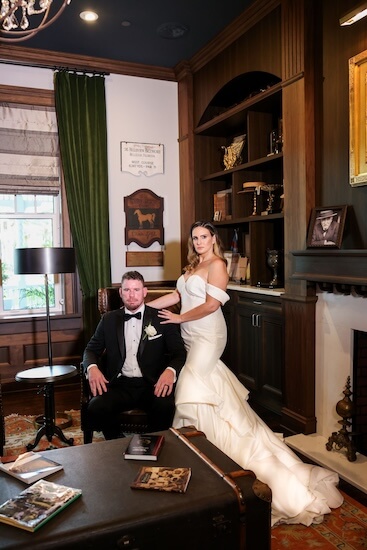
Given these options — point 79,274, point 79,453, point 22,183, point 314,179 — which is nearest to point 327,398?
point 314,179

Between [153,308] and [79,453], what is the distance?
126cm

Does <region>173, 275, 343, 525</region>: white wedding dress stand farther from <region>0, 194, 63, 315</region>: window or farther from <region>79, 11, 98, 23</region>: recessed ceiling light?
<region>79, 11, 98, 23</region>: recessed ceiling light

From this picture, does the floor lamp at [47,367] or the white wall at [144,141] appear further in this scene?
the white wall at [144,141]

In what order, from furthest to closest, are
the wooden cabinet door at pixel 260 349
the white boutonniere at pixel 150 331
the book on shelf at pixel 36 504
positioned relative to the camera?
the wooden cabinet door at pixel 260 349 → the white boutonniere at pixel 150 331 → the book on shelf at pixel 36 504

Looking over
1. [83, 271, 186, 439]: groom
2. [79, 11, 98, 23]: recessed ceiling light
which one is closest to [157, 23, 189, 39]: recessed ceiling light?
[79, 11, 98, 23]: recessed ceiling light

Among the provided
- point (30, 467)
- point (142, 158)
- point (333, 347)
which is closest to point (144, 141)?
point (142, 158)

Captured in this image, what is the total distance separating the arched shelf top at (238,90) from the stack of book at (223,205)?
0.77 m

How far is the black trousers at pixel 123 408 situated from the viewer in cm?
275

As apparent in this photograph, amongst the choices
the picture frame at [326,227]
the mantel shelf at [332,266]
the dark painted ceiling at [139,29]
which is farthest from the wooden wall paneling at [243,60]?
the mantel shelf at [332,266]

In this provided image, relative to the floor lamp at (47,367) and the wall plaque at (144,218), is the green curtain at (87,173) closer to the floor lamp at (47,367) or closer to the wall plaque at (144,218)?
the wall plaque at (144,218)

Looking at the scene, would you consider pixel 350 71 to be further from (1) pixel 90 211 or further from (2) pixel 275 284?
(1) pixel 90 211

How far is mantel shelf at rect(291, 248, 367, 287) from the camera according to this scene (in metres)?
2.79

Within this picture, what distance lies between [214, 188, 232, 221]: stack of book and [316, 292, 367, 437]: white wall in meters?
1.72

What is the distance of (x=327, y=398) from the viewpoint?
10.6ft
